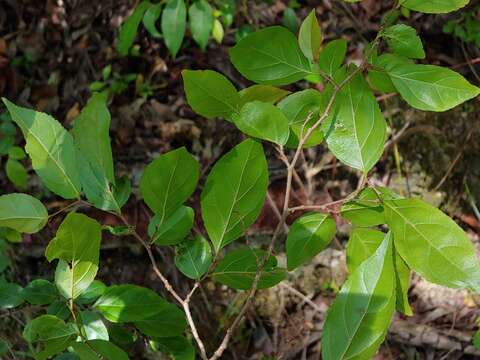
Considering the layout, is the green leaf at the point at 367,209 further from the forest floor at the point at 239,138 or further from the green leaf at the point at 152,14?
the green leaf at the point at 152,14

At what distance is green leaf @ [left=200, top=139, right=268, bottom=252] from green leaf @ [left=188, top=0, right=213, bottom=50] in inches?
53.1

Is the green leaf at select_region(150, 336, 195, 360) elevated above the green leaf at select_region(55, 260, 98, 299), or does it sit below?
below

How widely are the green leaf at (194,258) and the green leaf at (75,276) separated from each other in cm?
14

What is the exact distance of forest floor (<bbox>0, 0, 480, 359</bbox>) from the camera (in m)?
2.09

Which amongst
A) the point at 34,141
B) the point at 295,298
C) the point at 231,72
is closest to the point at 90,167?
the point at 34,141

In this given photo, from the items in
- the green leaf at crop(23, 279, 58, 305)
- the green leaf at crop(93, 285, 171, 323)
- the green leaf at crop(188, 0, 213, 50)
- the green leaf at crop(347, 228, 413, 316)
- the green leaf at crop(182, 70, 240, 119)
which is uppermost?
the green leaf at crop(182, 70, 240, 119)

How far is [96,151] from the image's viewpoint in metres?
0.85

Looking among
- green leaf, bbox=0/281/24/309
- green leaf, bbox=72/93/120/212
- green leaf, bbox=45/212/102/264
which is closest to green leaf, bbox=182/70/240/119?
green leaf, bbox=72/93/120/212

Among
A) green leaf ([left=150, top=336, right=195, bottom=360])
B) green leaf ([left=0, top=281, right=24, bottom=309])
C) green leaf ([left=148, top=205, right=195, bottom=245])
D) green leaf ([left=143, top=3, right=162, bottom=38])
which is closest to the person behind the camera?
green leaf ([left=148, top=205, right=195, bottom=245])

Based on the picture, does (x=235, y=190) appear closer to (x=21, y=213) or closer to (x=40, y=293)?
(x=21, y=213)

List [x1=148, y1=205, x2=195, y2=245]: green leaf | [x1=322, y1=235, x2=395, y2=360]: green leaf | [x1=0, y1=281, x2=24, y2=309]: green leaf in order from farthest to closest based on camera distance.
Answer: [x1=0, y1=281, x2=24, y2=309]: green leaf
[x1=148, y1=205, x2=195, y2=245]: green leaf
[x1=322, y1=235, x2=395, y2=360]: green leaf

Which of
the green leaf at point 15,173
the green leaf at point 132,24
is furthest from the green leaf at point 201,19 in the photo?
the green leaf at point 15,173

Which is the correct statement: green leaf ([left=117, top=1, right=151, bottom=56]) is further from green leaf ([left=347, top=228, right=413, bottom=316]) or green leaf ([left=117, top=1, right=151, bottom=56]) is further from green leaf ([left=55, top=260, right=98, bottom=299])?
green leaf ([left=347, top=228, right=413, bottom=316])

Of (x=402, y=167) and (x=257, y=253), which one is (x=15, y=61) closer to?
(x=402, y=167)
